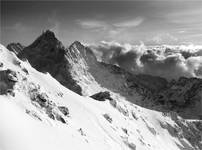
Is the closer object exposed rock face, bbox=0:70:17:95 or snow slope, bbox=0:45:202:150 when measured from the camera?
snow slope, bbox=0:45:202:150

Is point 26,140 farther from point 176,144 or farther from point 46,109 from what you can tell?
point 176,144

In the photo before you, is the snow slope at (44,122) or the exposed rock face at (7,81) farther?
the exposed rock face at (7,81)

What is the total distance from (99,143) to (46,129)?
24.7 metres

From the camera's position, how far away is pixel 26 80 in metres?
79.3

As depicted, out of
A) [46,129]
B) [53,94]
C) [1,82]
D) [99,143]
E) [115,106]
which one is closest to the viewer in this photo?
[46,129]

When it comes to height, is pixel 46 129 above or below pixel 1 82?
below

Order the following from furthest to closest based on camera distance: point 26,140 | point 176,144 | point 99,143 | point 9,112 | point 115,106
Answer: point 176,144
point 115,106
point 99,143
point 9,112
point 26,140

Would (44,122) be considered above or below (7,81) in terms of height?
below

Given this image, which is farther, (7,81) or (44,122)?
(7,81)

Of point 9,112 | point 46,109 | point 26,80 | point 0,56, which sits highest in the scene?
point 0,56

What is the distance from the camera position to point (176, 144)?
636 feet

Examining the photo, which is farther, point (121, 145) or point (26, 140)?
point (121, 145)

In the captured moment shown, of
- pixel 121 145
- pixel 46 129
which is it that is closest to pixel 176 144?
pixel 121 145

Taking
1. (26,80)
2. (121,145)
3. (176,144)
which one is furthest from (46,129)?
(176,144)
